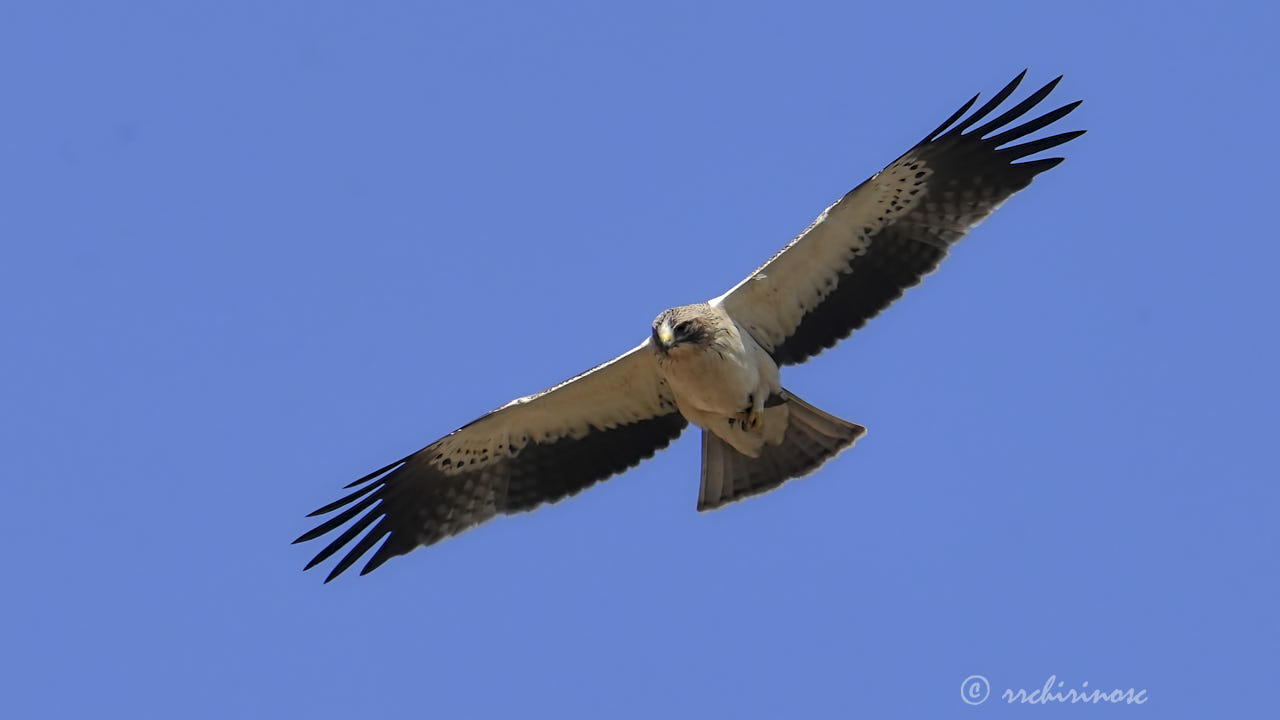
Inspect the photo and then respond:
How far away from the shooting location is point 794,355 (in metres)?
13.0

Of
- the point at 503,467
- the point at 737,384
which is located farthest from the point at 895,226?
the point at 503,467

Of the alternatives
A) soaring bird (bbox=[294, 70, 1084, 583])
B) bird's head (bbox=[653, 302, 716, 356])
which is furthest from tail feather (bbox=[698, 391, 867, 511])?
bird's head (bbox=[653, 302, 716, 356])

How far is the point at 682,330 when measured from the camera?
1217 cm

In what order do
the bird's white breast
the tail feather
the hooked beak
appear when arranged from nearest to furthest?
the hooked beak → the bird's white breast → the tail feather

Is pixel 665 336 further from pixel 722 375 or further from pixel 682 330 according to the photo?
pixel 722 375

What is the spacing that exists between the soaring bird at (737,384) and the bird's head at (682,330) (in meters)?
0.01

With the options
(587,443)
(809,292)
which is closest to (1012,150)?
(809,292)

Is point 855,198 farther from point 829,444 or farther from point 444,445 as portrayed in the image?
point 444,445

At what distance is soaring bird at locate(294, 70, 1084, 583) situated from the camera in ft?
41.2

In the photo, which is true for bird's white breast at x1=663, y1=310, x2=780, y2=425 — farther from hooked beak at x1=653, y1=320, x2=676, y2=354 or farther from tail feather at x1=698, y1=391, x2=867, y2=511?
tail feather at x1=698, y1=391, x2=867, y2=511

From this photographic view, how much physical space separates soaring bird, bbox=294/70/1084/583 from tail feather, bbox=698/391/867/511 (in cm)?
1

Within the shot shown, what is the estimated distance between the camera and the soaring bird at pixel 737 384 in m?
12.6

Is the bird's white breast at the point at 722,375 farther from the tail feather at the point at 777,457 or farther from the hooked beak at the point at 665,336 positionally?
the tail feather at the point at 777,457

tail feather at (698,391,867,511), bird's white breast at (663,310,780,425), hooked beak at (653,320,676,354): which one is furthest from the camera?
tail feather at (698,391,867,511)
